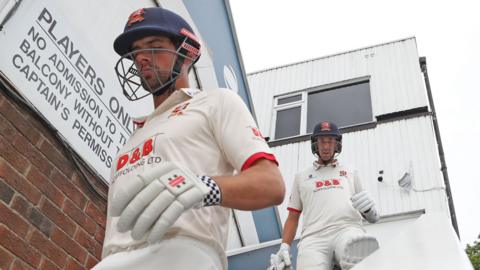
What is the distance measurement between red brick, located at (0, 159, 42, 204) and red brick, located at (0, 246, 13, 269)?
31 centimetres

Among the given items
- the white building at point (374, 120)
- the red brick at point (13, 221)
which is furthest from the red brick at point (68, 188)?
the white building at point (374, 120)

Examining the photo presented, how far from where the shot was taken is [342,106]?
1004cm

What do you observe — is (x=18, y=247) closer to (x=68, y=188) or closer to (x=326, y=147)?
(x=68, y=188)

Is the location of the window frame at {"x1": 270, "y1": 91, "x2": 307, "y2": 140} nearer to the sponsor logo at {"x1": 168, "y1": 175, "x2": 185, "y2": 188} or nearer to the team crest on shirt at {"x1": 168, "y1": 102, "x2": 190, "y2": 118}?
the team crest on shirt at {"x1": 168, "y1": 102, "x2": 190, "y2": 118}

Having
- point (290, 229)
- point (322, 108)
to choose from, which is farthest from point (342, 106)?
point (290, 229)

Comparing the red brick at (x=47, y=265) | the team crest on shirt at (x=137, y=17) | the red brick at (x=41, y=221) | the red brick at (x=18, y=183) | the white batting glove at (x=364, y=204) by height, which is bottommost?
the red brick at (x=47, y=265)

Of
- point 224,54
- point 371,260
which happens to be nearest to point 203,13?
point 224,54

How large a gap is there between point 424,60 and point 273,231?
574 centimetres

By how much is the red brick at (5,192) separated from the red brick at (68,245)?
1.22 feet

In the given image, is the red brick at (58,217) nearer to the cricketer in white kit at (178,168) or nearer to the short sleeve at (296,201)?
the cricketer in white kit at (178,168)

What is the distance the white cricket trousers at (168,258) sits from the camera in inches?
54.6

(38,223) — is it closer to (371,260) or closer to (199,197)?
(199,197)

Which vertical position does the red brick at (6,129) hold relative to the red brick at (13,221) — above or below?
above

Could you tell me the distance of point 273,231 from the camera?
608 cm
